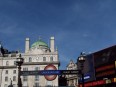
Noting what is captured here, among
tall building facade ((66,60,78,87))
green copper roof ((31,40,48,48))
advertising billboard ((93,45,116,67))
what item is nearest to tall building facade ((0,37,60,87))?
green copper roof ((31,40,48,48))

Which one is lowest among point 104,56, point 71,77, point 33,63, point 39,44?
point 71,77

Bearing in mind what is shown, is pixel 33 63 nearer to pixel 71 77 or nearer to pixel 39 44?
pixel 39 44

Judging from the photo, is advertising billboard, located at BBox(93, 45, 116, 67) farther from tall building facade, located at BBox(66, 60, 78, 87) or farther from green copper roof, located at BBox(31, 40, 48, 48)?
tall building facade, located at BBox(66, 60, 78, 87)

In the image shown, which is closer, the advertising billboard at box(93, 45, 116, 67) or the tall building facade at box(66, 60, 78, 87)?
the advertising billboard at box(93, 45, 116, 67)

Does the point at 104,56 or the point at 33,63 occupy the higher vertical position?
the point at 33,63

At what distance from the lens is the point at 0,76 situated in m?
118

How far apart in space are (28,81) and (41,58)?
915 cm

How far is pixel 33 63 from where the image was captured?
11562cm

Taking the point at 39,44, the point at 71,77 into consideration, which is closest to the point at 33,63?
the point at 39,44

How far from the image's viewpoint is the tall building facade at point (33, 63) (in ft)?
375

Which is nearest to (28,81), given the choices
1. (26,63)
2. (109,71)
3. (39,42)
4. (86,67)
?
(26,63)

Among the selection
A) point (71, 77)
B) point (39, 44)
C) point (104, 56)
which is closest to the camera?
point (104, 56)

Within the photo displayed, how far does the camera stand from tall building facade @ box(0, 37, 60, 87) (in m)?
114

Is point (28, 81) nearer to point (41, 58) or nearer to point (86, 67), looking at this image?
point (41, 58)
